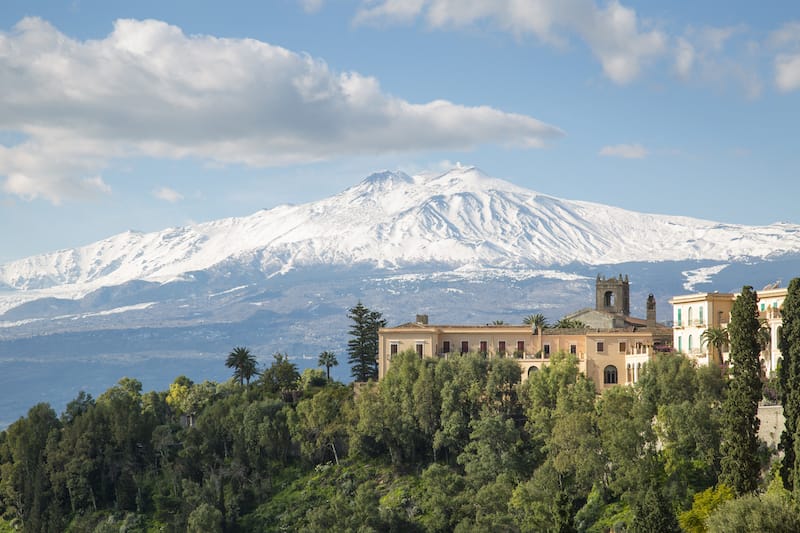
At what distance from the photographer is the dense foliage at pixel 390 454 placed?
101m

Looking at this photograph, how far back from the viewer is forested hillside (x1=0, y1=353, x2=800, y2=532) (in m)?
101

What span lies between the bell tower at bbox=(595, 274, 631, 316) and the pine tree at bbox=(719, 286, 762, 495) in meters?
54.3

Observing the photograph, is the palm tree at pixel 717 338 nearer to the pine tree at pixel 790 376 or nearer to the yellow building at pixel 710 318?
the yellow building at pixel 710 318

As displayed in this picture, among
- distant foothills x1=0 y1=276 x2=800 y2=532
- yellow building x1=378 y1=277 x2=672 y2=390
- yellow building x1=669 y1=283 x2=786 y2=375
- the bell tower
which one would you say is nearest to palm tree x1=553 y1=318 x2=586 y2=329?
distant foothills x1=0 y1=276 x2=800 y2=532

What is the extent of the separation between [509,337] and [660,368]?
21.6 meters

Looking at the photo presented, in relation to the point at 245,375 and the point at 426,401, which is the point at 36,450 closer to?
the point at 245,375

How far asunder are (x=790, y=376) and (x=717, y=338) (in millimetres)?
19241

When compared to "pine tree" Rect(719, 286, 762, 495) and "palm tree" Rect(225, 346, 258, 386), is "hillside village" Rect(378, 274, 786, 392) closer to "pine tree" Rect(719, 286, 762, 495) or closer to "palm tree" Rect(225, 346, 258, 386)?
"pine tree" Rect(719, 286, 762, 495)

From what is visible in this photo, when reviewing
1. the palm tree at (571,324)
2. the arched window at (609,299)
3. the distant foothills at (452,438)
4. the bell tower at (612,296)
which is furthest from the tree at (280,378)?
the arched window at (609,299)

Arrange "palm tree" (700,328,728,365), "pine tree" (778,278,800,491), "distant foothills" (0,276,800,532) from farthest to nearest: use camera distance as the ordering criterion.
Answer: "palm tree" (700,328,728,365)
"distant foothills" (0,276,800,532)
"pine tree" (778,278,800,491)

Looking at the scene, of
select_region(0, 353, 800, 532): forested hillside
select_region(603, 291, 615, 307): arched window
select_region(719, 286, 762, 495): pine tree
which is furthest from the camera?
select_region(603, 291, 615, 307): arched window

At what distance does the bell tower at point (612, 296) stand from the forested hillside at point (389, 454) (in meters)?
31.0

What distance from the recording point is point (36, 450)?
441ft

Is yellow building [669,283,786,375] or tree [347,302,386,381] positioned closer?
yellow building [669,283,786,375]
